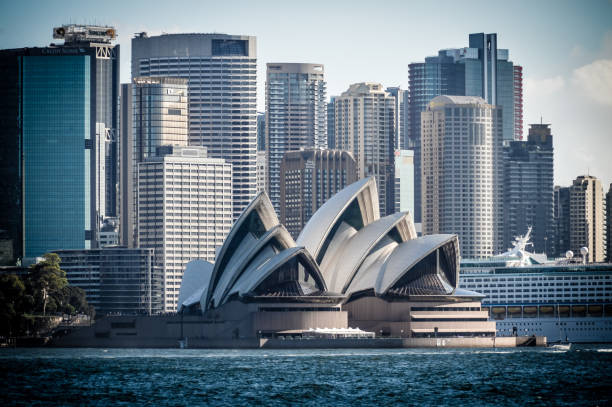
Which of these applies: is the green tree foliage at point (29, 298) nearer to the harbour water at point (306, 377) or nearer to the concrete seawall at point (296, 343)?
the concrete seawall at point (296, 343)

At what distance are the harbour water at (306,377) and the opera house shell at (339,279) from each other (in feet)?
27.6

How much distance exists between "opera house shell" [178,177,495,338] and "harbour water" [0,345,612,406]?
843cm

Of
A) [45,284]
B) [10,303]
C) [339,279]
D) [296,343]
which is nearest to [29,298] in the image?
[10,303]

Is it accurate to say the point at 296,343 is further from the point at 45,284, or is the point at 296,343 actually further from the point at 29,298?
the point at 45,284

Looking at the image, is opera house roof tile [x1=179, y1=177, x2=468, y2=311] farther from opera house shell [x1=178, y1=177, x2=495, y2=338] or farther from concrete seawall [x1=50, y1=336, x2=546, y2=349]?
concrete seawall [x1=50, y1=336, x2=546, y2=349]

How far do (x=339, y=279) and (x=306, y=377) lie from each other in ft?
168

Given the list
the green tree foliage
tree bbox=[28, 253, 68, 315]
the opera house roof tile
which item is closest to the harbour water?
the opera house roof tile

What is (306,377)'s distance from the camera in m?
112

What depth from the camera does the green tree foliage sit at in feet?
584

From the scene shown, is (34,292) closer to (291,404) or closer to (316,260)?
(316,260)

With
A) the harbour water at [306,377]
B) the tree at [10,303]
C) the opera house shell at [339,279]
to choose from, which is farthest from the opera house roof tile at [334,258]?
the tree at [10,303]

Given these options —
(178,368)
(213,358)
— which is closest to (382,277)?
(213,358)

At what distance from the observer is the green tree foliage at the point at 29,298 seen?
178 m

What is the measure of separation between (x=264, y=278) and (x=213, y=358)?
65.8 ft
